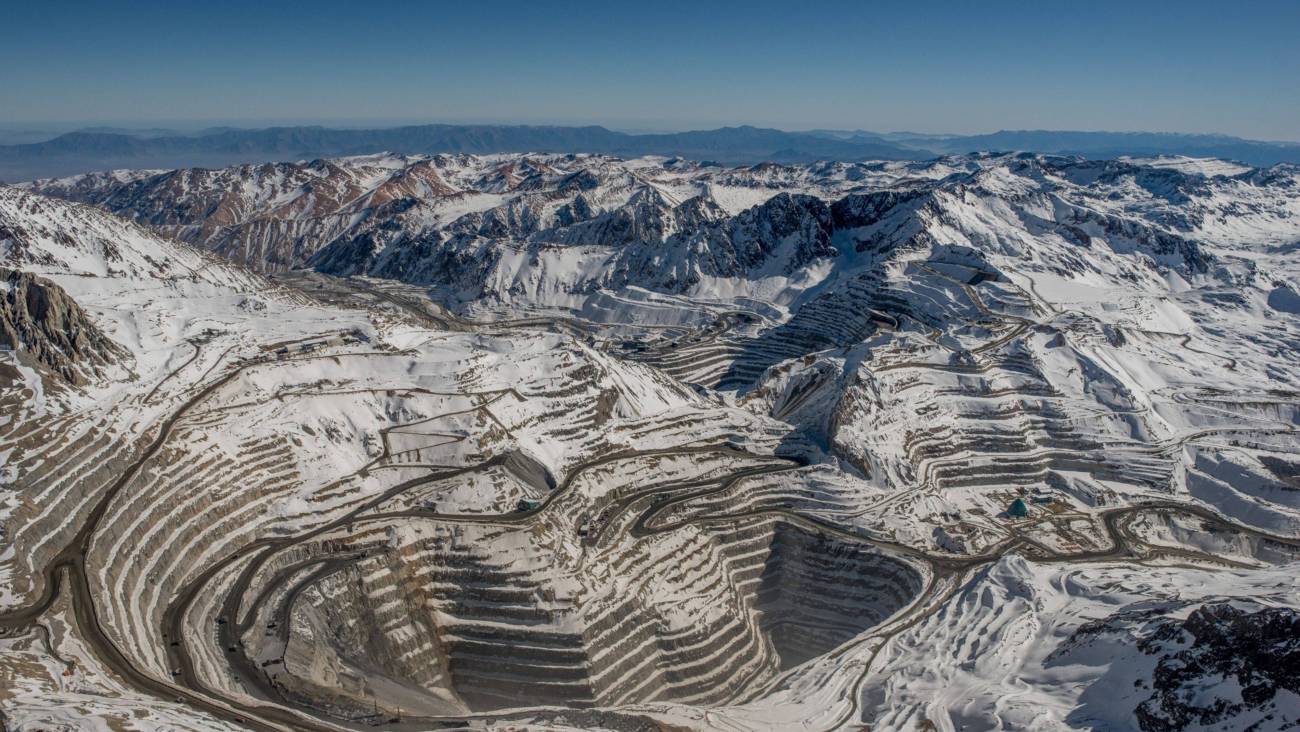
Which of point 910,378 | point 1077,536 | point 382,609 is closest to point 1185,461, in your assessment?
point 1077,536

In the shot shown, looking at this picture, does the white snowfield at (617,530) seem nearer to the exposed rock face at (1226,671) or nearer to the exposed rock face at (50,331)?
the exposed rock face at (1226,671)

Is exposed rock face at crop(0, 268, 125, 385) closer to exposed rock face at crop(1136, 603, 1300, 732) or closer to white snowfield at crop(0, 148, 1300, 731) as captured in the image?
white snowfield at crop(0, 148, 1300, 731)

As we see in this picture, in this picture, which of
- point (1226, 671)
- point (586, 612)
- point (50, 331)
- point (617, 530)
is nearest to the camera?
point (1226, 671)

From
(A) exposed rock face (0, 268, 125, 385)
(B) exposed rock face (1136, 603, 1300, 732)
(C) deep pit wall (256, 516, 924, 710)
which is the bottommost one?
(C) deep pit wall (256, 516, 924, 710)

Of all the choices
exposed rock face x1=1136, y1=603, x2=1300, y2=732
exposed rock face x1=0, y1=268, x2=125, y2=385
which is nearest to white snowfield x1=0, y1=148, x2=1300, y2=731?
exposed rock face x1=1136, y1=603, x2=1300, y2=732

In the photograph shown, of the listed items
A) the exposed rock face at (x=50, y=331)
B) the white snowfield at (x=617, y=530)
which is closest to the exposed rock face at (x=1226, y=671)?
the white snowfield at (x=617, y=530)

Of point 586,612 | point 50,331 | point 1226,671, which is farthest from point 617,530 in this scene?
point 50,331

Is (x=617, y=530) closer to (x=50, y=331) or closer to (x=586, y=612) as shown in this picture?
(x=586, y=612)
